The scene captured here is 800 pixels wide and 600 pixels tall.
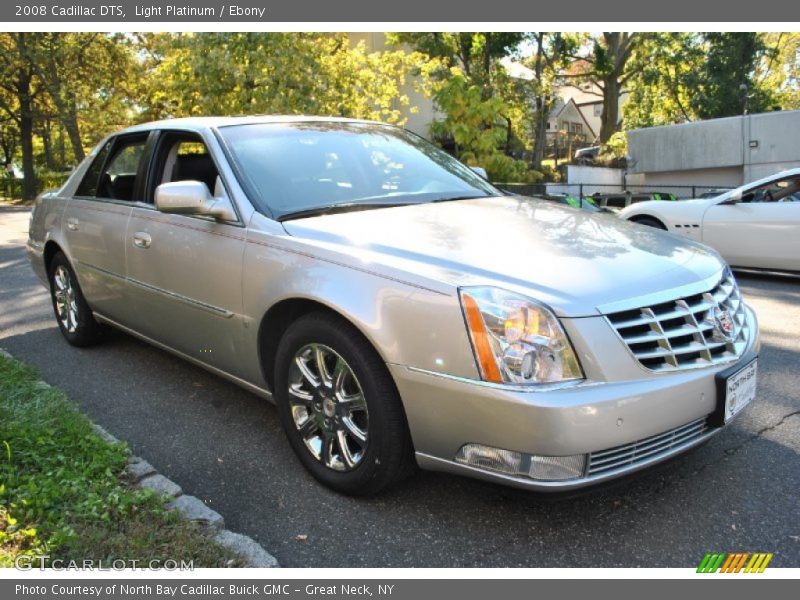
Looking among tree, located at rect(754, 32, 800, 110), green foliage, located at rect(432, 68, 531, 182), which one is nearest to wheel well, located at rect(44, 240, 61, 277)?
green foliage, located at rect(432, 68, 531, 182)

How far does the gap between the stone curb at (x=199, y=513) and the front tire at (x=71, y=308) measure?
203cm

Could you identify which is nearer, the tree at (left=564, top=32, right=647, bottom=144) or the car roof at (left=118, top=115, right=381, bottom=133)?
the car roof at (left=118, top=115, right=381, bottom=133)

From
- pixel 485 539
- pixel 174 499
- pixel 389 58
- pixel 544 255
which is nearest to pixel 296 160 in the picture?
pixel 544 255

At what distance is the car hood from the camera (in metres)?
2.55

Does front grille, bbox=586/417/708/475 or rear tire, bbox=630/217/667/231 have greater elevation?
rear tire, bbox=630/217/667/231

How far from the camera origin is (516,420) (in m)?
2.36

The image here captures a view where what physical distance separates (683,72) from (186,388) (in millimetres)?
31951

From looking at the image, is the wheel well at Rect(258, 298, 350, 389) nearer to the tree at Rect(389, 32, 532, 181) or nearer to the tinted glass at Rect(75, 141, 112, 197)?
the tinted glass at Rect(75, 141, 112, 197)

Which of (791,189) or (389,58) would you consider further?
(389,58)

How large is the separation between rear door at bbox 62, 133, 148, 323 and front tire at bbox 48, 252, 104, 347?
0.19m

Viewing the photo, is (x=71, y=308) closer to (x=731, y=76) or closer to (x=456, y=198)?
(x=456, y=198)

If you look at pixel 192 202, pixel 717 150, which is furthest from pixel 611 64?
pixel 192 202

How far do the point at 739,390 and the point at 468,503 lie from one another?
1.21m
